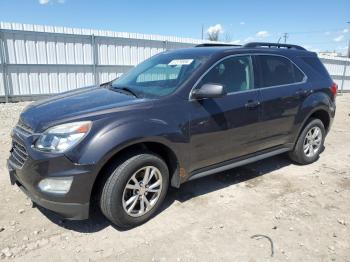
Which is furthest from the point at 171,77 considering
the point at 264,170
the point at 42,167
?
the point at 264,170

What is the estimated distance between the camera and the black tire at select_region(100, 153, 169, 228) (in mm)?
3092

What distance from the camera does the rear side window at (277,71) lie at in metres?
4.41

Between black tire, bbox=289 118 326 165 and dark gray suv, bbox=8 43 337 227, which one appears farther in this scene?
black tire, bbox=289 118 326 165

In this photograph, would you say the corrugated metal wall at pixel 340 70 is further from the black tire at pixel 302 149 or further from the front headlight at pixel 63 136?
the front headlight at pixel 63 136

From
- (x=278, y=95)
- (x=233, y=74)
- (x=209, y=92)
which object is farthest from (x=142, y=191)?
(x=278, y=95)

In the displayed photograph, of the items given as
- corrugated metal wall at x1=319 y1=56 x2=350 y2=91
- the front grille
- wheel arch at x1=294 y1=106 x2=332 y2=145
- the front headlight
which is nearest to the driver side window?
wheel arch at x1=294 y1=106 x2=332 y2=145

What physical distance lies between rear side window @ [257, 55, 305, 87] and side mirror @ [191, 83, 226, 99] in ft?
3.59

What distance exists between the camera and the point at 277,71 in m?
4.64

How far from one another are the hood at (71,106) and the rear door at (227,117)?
0.78 meters

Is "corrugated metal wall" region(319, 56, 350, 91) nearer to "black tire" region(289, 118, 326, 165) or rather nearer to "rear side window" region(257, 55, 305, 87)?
"black tire" region(289, 118, 326, 165)

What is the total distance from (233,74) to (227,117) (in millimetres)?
601

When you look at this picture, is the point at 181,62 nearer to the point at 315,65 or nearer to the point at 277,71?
the point at 277,71

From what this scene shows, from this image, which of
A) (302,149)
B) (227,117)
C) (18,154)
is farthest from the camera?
(302,149)

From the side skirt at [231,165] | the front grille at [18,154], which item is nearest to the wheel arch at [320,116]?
the side skirt at [231,165]
